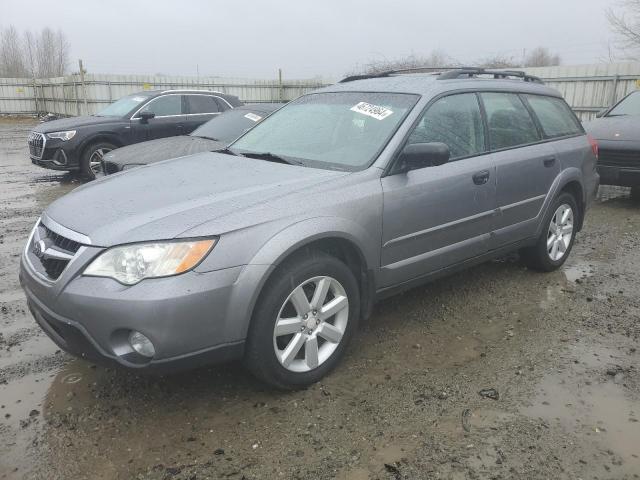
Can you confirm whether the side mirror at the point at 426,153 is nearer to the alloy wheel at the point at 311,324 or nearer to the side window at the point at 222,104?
the alloy wheel at the point at 311,324

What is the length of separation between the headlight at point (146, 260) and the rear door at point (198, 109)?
26.4ft

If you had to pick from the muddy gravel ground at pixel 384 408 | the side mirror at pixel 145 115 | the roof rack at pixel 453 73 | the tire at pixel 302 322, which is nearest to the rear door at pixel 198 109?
the side mirror at pixel 145 115

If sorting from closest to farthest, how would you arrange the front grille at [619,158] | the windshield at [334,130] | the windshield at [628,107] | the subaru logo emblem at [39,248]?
the subaru logo emblem at [39,248] < the windshield at [334,130] < the front grille at [619,158] < the windshield at [628,107]

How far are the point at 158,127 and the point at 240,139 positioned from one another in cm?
612

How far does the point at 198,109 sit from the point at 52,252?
8031 mm

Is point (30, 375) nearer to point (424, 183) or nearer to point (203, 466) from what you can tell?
point (203, 466)

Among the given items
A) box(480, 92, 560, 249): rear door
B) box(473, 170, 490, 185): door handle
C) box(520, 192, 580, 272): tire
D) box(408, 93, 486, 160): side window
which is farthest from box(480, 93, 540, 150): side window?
box(520, 192, 580, 272): tire

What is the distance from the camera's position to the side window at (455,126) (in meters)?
3.61

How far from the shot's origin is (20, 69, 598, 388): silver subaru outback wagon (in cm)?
251

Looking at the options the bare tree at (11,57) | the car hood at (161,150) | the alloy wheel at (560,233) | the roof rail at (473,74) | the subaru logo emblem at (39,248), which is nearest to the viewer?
the subaru logo emblem at (39,248)

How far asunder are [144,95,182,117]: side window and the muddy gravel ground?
6.32m

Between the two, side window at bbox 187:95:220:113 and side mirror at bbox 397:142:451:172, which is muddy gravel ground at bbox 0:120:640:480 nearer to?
side mirror at bbox 397:142:451:172

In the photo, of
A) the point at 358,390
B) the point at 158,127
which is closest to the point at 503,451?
the point at 358,390

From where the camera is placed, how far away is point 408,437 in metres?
2.62
